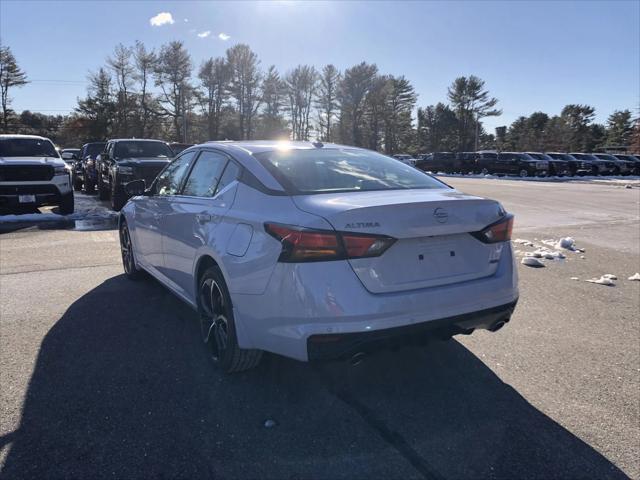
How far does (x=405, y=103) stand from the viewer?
253ft

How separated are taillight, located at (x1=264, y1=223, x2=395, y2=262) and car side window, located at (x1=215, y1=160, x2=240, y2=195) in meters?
1.00

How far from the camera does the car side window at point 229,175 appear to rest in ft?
11.5

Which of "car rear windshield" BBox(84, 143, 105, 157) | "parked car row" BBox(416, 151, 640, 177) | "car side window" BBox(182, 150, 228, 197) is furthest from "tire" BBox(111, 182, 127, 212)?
"parked car row" BBox(416, 151, 640, 177)

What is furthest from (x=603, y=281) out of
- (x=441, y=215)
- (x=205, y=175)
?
(x=205, y=175)

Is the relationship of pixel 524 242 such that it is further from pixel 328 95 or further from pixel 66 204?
pixel 328 95

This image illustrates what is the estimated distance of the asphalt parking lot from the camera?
2.51 m

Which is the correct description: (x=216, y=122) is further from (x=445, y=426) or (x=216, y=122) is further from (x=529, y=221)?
(x=445, y=426)

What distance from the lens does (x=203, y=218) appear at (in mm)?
3613

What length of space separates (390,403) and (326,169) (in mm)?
1656

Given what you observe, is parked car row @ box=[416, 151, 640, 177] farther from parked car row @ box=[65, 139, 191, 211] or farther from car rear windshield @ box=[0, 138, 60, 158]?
car rear windshield @ box=[0, 138, 60, 158]

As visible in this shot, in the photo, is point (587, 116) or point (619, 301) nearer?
point (619, 301)

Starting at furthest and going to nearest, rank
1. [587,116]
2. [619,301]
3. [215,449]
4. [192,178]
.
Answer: [587,116] → [619,301] → [192,178] → [215,449]

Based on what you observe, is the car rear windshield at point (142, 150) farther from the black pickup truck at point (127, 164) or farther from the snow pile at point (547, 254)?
the snow pile at point (547, 254)

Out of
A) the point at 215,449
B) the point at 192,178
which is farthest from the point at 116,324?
the point at 215,449
